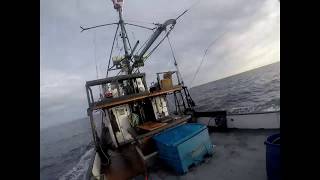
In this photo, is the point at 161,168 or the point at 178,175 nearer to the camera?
the point at 178,175

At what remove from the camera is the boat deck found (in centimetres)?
682

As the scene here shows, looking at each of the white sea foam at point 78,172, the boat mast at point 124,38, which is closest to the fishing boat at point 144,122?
the boat mast at point 124,38

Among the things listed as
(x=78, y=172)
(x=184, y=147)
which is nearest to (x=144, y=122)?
(x=184, y=147)

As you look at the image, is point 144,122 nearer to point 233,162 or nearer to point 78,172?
point 233,162

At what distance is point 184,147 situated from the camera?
791 centimetres

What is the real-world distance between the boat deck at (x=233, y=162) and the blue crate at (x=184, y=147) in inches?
14.2

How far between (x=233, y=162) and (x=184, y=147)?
2.06 meters

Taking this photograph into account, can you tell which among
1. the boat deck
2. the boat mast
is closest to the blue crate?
the boat deck

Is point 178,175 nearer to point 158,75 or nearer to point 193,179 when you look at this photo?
point 193,179
